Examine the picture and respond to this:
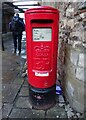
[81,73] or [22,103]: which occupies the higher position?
[81,73]

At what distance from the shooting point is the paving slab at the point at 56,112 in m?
3.07

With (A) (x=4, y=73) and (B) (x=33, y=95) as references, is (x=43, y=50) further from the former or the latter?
(A) (x=4, y=73)

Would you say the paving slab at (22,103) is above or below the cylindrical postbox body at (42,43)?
below

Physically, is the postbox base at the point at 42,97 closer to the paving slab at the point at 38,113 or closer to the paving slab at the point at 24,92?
the paving slab at the point at 38,113

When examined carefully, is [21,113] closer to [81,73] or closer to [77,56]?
Result: [81,73]

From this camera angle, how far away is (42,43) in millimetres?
3025

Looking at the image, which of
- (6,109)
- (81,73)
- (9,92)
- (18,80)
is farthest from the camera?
(18,80)

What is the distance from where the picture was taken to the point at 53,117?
120 inches

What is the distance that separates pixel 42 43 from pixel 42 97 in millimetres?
897

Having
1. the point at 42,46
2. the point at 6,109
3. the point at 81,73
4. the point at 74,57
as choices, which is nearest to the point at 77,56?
the point at 74,57

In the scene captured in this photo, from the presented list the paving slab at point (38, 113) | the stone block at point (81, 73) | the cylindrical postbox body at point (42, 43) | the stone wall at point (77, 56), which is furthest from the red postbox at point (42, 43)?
the stone block at point (81, 73)

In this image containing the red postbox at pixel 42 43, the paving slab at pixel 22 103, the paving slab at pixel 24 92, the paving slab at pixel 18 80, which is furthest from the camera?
the paving slab at pixel 18 80

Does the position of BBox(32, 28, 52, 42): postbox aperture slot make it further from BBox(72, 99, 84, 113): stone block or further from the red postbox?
BBox(72, 99, 84, 113): stone block

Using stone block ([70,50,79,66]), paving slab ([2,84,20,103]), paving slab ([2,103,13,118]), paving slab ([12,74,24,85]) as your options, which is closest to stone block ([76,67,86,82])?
stone block ([70,50,79,66])
